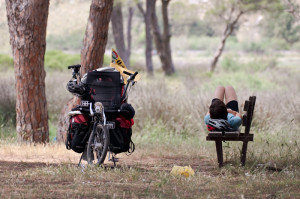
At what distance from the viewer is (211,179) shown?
648cm

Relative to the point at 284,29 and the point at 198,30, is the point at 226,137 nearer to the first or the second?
the point at 284,29

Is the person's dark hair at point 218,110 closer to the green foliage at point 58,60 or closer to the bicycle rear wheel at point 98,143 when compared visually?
the bicycle rear wheel at point 98,143

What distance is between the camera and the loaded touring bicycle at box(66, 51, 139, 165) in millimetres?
6874

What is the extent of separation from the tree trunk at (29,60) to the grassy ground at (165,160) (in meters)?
0.44

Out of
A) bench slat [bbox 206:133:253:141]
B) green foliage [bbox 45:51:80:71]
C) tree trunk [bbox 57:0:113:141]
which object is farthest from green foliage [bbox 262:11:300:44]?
bench slat [bbox 206:133:253:141]

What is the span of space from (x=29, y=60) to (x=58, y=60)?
21.3m

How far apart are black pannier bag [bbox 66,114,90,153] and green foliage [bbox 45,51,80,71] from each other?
2150 cm

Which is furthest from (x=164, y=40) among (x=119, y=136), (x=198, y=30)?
(x=198, y=30)

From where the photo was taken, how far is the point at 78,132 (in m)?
7.05

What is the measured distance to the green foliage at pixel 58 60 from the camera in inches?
1138

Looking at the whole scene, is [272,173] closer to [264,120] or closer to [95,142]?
[95,142]

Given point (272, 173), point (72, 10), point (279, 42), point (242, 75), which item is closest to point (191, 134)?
point (272, 173)

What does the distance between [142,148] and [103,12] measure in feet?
7.79

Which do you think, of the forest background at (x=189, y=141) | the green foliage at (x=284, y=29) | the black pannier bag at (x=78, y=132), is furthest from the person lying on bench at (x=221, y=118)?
the green foliage at (x=284, y=29)
